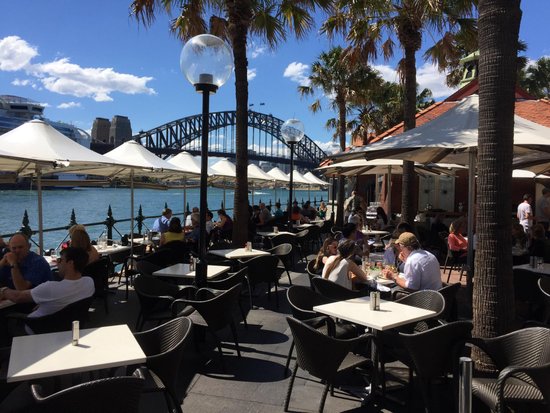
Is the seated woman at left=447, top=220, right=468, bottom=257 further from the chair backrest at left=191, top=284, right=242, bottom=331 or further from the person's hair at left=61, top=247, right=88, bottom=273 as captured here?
the person's hair at left=61, top=247, right=88, bottom=273

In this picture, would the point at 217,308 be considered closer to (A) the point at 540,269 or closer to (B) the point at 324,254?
(B) the point at 324,254

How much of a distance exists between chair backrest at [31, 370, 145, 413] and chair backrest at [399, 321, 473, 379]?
1663 millimetres

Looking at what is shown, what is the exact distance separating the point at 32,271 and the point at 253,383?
239 centimetres

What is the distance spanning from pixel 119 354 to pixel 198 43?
3.05m

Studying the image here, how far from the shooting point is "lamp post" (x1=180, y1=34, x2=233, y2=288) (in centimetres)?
439

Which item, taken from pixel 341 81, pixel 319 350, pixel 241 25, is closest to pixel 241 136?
pixel 241 25

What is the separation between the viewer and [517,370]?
234 cm

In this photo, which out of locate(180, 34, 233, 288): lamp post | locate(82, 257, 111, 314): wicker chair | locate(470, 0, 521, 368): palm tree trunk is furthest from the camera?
locate(82, 257, 111, 314): wicker chair

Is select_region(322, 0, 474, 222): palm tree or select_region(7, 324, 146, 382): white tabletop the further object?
select_region(322, 0, 474, 222): palm tree

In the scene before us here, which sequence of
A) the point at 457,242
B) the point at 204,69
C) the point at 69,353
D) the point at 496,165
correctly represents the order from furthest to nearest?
the point at 457,242
the point at 204,69
the point at 496,165
the point at 69,353

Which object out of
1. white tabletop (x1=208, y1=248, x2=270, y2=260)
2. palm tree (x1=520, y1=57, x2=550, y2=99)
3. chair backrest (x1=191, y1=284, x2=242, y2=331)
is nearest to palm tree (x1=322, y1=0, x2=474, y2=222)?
white tabletop (x1=208, y1=248, x2=270, y2=260)

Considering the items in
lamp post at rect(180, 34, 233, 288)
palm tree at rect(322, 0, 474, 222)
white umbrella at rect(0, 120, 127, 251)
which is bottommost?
white umbrella at rect(0, 120, 127, 251)

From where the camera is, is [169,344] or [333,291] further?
[333,291]

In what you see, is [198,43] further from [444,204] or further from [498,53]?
[444,204]
